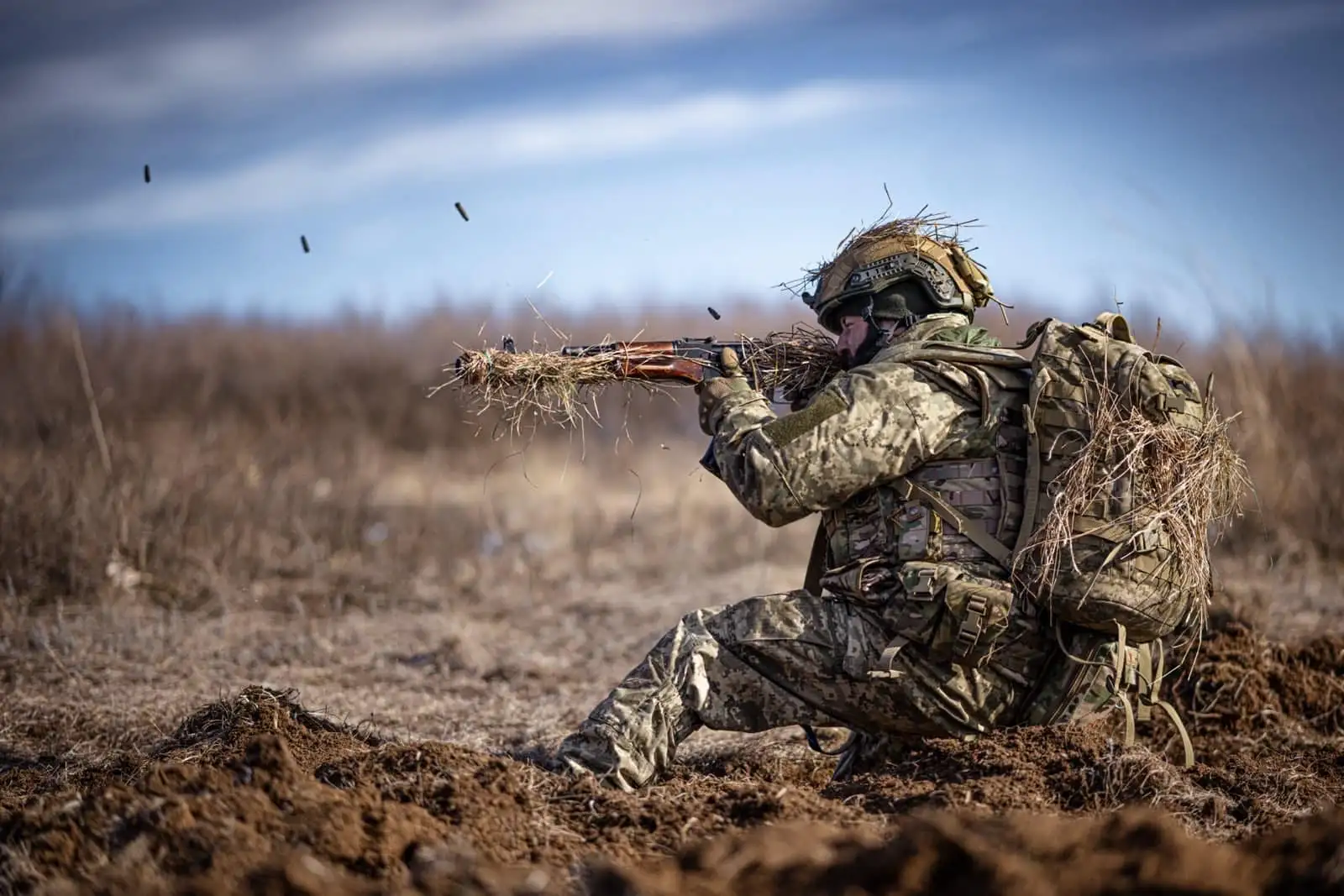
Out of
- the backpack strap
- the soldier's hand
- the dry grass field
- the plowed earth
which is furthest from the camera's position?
the backpack strap

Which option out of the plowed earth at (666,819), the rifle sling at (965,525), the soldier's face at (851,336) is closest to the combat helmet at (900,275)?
the soldier's face at (851,336)

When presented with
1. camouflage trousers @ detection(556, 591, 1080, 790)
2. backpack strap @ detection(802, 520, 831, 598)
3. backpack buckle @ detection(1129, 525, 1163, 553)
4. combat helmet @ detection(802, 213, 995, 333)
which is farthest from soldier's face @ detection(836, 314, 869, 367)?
backpack buckle @ detection(1129, 525, 1163, 553)

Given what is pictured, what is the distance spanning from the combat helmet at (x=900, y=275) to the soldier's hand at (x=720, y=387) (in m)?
0.43

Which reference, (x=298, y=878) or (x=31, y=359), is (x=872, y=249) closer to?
(x=298, y=878)

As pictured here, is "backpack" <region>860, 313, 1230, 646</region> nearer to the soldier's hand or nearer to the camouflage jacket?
the camouflage jacket

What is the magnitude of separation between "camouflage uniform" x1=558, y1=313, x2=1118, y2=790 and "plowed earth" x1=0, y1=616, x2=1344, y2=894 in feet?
0.70

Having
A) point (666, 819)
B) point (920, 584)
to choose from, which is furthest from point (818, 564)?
point (666, 819)

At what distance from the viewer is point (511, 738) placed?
5.98 meters

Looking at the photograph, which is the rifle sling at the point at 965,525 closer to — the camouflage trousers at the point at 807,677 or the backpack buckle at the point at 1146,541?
the camouflage trousers at the point at 807,677

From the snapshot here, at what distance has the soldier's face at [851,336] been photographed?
5094 millimetres

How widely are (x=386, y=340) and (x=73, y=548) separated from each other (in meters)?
11.0

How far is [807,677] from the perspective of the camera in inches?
180

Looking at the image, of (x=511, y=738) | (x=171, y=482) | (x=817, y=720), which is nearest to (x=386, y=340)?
(x=171, y=482)

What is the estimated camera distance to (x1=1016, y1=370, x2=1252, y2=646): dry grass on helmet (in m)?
4.38
